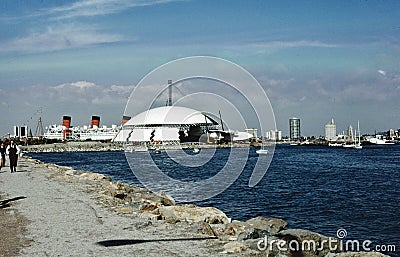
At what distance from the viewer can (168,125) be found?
11725 centimetres

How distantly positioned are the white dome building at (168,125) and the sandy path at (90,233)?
103019mm

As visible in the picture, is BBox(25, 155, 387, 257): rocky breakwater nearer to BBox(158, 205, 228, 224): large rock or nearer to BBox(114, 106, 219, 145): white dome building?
BBox(158, 205, 228, 224): large rock

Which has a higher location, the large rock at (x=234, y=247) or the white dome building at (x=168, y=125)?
the white dome building at (x=168, y=125)

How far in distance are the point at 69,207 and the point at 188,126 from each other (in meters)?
107

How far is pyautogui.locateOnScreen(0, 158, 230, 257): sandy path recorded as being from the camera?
7.82 meters

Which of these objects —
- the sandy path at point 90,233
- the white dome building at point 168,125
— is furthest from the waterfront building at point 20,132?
the sandy path at point 90,233

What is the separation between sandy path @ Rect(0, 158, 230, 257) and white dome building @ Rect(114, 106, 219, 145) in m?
103

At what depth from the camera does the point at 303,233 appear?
8305mm

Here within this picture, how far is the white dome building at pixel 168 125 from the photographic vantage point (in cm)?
11856

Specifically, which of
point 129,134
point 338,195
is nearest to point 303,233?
point 338,195

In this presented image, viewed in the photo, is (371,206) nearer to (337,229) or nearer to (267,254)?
(337,229)

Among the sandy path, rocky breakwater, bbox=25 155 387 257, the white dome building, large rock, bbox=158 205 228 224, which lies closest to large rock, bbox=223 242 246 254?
rocky breakwater, bbox=25 155 387 257

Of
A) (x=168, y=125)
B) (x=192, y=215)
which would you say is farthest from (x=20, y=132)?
(x=192, y=215)

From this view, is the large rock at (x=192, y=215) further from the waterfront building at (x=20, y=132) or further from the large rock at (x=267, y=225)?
the waterfront building at (x=20, y=132)
